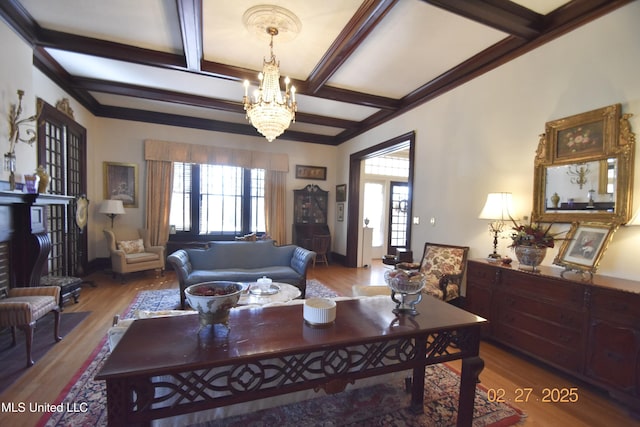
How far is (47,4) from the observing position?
262 cm

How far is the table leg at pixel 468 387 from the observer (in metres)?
1.50

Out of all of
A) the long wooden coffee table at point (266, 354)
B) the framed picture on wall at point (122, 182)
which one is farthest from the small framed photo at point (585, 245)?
the framed picture on wall at point (122, 182)

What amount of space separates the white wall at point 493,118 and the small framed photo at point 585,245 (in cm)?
12

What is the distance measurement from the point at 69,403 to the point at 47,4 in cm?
353

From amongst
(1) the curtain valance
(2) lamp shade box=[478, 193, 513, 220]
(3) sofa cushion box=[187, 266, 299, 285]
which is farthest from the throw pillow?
(2) lamp shade box=[478, 193, 513, 220]

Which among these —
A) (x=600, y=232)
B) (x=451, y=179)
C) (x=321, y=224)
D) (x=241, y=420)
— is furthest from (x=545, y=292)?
(x=321, y=224)

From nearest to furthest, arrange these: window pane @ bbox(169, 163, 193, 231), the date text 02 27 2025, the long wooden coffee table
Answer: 1. the long wooden coffee table
2. the date text 02 27 2025
3. window pane @ bbox(169, 163, 193, 231)

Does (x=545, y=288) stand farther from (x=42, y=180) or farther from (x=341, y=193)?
(x=42, y=180)

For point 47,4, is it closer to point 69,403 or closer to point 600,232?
point 69,403

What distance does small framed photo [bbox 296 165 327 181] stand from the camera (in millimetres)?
6887

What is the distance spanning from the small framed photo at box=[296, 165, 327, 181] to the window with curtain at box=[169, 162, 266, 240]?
940 millimetres

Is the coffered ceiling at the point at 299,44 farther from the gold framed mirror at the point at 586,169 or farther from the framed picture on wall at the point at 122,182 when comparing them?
the framed picture on wall at the point at 122,182

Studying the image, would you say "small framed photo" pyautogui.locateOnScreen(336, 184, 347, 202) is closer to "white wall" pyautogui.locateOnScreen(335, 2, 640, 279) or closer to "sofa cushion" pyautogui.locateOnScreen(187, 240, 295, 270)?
"white wall" pyautogui.locateOnScreen(335, 2, 640, 279)

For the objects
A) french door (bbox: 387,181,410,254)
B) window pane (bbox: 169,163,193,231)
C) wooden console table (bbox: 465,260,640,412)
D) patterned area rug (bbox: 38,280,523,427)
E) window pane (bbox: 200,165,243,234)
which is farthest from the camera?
french door (bbox: 387,181,410,254)
